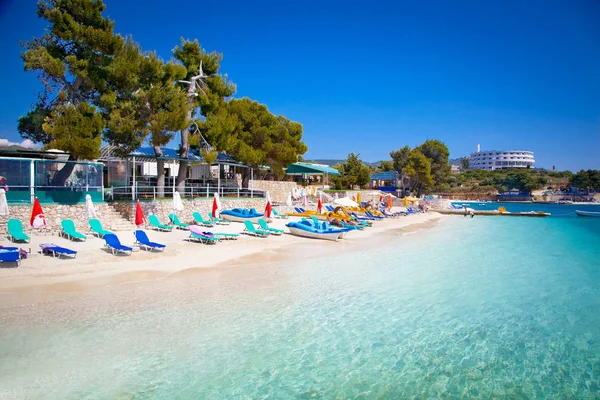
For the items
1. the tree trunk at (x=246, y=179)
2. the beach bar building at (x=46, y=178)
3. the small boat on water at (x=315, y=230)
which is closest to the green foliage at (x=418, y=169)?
the tree trunk at (x=246, y=179)

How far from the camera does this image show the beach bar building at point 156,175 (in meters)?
22.3

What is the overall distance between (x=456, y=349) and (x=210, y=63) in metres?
23.2

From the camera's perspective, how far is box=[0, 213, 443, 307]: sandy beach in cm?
966

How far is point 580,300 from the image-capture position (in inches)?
439

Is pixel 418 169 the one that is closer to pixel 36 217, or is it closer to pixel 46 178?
pixel 46 178

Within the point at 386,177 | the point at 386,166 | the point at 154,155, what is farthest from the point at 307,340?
the point at 386,166

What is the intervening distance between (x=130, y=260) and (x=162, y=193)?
10636 millimetres

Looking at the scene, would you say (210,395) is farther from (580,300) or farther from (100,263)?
(580,300)

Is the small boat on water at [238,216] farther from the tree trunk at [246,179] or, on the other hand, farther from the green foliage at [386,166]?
the green foliage at [386,166]

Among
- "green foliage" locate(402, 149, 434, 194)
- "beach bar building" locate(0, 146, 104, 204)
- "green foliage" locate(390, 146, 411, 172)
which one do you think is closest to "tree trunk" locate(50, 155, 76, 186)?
"beach bar building" locate(0, 146, 104, 204)

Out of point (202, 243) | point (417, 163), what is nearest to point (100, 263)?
point (202, 243)

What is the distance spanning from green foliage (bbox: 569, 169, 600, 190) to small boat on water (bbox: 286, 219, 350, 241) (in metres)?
112

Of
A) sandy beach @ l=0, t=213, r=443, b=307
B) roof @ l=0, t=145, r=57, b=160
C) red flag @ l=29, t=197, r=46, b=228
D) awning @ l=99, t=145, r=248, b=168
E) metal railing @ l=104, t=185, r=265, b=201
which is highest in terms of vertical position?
awning @ l=99, t=145, r=248, b=168

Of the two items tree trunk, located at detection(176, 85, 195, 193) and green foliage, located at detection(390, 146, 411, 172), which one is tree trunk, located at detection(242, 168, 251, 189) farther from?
green foliage, located at detection(390, 146, 411, 172)
